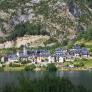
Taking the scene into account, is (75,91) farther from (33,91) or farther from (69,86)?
(33,91)

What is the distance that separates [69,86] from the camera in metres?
85.1

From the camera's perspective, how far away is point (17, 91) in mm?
74750

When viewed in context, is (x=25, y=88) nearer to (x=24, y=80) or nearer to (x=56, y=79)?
(x=24, y=80)

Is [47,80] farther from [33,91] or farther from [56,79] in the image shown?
[33,91]

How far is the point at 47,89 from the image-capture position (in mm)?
80938

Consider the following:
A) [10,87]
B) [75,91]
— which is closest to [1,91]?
[10,87]

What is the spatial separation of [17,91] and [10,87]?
21.9ft

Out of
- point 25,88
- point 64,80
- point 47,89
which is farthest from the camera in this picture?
point 64,80

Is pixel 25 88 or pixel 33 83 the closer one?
pixel 25 88

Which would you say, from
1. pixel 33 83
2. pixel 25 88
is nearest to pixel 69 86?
pixel 33 83

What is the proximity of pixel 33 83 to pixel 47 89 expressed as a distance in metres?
3.03

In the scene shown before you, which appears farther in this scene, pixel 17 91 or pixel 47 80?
pixel 47 80

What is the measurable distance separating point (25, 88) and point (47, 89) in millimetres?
7462

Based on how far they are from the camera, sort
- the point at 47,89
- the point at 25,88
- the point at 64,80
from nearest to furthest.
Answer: the point at 25,88 < the point at 47,89 < the point at 64,80
